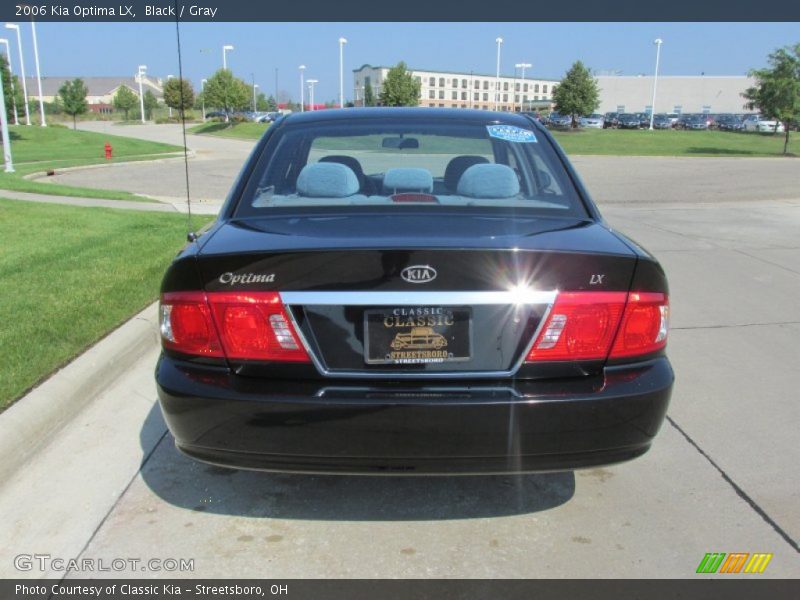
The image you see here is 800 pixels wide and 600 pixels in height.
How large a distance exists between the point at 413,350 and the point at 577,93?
55.7 metres

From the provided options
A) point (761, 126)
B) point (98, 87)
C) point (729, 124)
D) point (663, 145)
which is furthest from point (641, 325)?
point (98, 87)

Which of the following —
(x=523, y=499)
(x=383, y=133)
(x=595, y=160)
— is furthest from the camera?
(x=595, y=160)

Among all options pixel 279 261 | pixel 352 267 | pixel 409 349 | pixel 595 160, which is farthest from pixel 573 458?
pixel 595 160

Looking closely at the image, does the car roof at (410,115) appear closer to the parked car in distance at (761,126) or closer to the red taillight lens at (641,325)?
the red taillight lens at (641,325)

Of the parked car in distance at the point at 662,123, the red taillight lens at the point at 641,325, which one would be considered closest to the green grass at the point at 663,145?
the parked car in distance at the point at 662,123

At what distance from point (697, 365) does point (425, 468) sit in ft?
10.3

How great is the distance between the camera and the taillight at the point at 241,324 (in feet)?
8.01

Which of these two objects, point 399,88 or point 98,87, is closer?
point 399,88

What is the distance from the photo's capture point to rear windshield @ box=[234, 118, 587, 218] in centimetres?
320

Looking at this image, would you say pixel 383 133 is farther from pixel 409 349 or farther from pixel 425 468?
pixel 425 468

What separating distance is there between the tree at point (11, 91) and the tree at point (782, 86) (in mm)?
35192

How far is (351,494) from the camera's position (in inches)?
124
